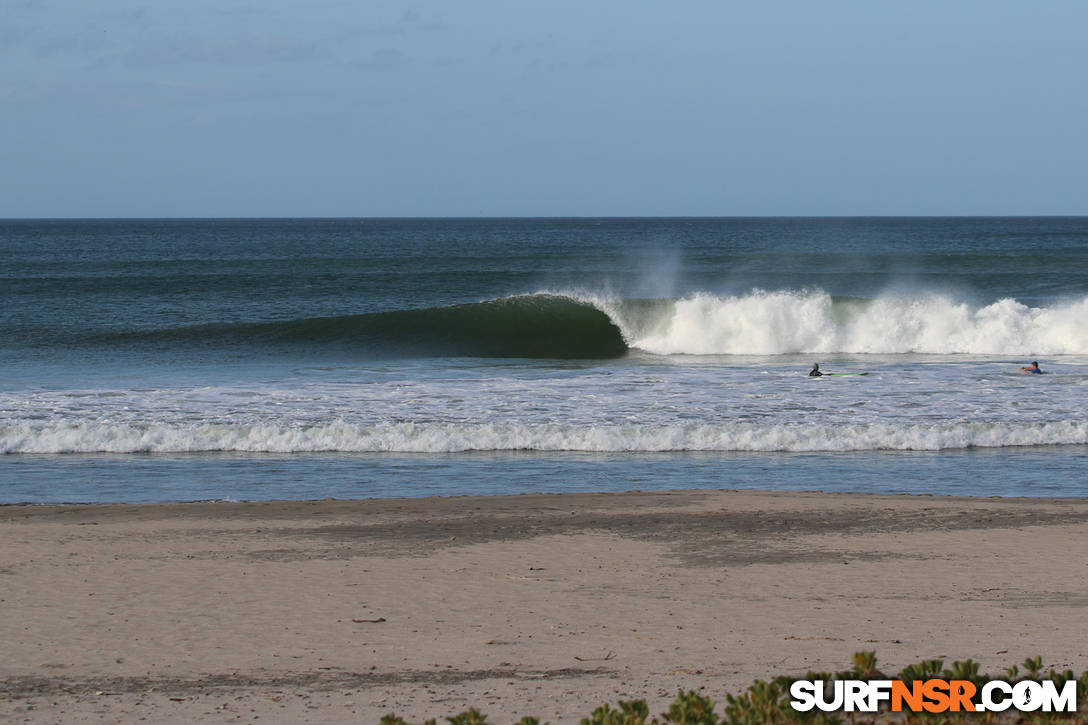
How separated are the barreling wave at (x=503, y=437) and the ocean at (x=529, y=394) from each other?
36mm

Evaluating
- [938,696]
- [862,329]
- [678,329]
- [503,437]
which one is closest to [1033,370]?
[862,329]

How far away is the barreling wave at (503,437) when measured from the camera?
13.9 metres

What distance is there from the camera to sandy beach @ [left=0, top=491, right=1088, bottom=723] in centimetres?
561

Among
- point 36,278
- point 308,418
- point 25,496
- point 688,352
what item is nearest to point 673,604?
point 25,496

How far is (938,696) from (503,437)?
9896 mm

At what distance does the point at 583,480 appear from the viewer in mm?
12070

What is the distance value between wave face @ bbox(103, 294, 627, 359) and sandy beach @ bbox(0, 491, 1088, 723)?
16.4 meters

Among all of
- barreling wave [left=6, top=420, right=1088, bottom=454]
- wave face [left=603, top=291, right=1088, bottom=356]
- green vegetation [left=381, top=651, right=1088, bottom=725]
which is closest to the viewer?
green vegetation [left=381, top=651, right=1088, bottom=725]

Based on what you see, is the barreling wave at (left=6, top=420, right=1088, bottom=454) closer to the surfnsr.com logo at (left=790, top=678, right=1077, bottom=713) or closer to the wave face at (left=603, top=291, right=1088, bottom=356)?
the surfnsr.com logo at (left=790, top=678, right=1077, bottom=713)

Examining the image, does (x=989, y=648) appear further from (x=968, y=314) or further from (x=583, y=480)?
(x=968, y=314)

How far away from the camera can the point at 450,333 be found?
96.9 ft

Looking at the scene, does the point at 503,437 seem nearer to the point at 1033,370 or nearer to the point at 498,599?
the point at 498,599

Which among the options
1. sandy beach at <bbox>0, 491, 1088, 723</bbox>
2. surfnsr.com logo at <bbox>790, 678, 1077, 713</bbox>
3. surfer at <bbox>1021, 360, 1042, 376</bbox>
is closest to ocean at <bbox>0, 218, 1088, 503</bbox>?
surfer at <bbox>1021, 360, 1042, 376</bbox>

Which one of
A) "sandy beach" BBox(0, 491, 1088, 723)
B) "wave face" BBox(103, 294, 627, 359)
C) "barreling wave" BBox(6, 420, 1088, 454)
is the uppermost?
"wave face" BBox(103, 294, 627, 359)
